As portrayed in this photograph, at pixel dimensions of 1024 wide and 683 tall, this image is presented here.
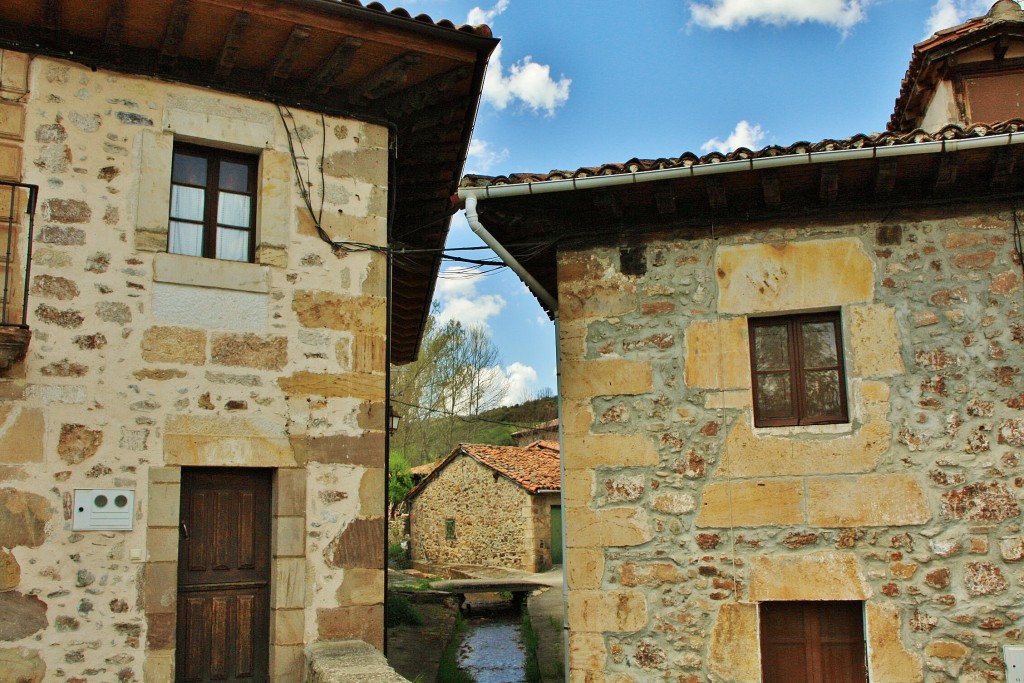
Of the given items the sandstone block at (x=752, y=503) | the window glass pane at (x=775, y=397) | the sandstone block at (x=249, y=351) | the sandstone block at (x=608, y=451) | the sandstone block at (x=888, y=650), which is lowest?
the sandstone block at (x=888, y=650)

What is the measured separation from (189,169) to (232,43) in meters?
0.85

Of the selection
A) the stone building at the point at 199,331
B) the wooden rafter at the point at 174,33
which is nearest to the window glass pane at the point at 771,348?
the stone building at the point at 199,331

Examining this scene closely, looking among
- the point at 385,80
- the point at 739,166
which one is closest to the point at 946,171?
the point at 739,166

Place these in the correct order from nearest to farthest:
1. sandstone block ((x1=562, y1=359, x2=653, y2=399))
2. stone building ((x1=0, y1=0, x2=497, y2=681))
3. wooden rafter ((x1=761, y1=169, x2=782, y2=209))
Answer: stone building ((x1=0, y1=0, x2=497, y2=681)) < wooden rafter ((x1=761, y1=169, x2=782, y2=209)) < sandstone block ((x1=562, y1=359, x2=653, y2=399))

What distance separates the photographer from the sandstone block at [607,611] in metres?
5.59

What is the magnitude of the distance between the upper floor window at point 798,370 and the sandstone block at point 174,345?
11.5ft

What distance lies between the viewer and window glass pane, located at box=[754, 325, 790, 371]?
574 centimetres

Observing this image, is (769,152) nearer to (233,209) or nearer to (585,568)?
(585,568)

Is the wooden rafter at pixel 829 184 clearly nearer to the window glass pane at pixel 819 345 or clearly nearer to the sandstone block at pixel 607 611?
the window glass pane at pixel 819 345

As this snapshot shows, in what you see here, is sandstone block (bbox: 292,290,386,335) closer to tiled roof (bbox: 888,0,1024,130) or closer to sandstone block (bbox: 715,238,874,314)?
sandstone block (bbox: 715,238,874,314)

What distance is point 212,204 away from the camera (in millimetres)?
5691

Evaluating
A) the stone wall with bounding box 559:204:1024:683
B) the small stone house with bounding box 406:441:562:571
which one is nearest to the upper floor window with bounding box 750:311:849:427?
the stone wall with bounding box 559:204:1024:683

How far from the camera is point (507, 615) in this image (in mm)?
→ 16250

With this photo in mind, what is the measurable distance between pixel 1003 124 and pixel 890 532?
2502 mm
